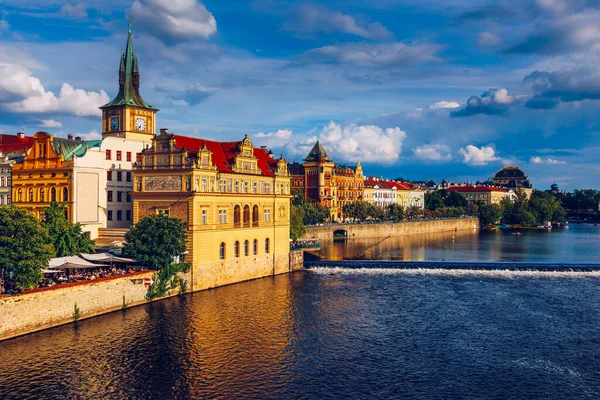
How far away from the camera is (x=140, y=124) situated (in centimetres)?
8094

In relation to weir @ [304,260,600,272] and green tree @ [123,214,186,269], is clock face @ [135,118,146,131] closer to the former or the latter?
green tree @ [123,214,186,269]

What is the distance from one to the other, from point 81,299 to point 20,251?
642cm

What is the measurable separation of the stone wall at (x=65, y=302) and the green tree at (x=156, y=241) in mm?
2235

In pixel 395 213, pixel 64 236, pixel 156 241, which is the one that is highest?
pixel 395 213

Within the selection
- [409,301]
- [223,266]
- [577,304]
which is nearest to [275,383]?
[409,301]

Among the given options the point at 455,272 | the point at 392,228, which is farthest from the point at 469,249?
the point at 455,272

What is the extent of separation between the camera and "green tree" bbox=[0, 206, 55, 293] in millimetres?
47250

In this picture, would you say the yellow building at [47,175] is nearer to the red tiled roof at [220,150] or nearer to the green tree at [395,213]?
the red tiled roof at [220,150]

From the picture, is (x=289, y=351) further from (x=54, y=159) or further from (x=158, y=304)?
(x=54, y=159)

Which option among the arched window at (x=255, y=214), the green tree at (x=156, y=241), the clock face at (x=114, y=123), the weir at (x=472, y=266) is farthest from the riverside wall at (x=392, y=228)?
the green tree at (x=156, y=241)

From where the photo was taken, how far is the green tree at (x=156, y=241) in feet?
193

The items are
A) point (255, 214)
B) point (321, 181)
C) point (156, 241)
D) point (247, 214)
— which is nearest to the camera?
point (156, 241)

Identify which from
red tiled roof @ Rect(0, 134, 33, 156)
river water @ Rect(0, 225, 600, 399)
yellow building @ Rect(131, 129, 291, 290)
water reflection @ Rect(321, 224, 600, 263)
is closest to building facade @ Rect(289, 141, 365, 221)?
water reflection @ Rect(321, 224, 600, 263)

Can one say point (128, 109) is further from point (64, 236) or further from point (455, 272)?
point (455, 272)
